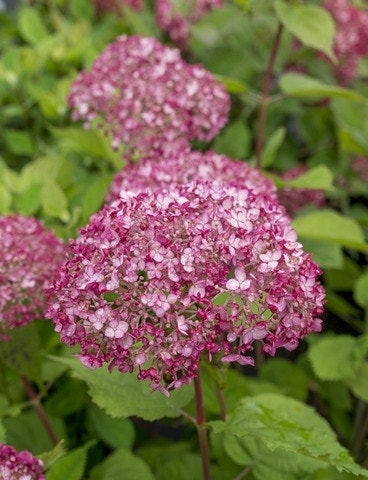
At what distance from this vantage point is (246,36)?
170cm

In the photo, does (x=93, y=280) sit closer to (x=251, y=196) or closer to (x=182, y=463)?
(x=251, y=196)

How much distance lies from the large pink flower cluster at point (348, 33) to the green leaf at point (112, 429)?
3.15 feet

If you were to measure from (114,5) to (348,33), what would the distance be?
1.83ft

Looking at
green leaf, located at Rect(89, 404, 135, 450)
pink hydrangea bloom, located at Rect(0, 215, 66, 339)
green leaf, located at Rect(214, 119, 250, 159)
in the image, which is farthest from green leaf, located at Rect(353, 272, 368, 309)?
pink hydrangea bloom, located at Rect(0, 215, 66, 339)

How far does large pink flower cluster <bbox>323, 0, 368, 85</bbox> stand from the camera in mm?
1677

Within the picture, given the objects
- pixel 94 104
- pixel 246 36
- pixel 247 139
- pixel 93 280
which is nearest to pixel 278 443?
pixel 93 280

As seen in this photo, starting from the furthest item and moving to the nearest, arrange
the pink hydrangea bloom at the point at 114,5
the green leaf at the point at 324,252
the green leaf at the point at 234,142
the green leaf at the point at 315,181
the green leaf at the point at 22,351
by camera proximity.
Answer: the pink hydrangea bloom at the point at 114,5 < the green leaf at the point at 234,142 < the green leaf at the point at 324,252 < the green leaf at the point at 315,181 < the green leaf at the point at 22,351

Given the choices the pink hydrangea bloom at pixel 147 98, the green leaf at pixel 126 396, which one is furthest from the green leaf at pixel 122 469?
the pink hydrangea bloom at pixel 147 98

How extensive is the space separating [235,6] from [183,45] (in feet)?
0.51

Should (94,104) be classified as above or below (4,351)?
above

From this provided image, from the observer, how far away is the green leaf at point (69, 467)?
864 millimetres

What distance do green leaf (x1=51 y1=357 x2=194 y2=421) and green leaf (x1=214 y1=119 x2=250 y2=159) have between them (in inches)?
29.2

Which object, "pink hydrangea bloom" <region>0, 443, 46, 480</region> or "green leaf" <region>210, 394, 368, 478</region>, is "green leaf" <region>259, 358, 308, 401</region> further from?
"pink hydrangea bloom" <region>0, 443, 46, 480</region>

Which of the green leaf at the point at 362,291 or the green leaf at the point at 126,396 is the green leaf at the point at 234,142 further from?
the green leaf at the point at 126,396
